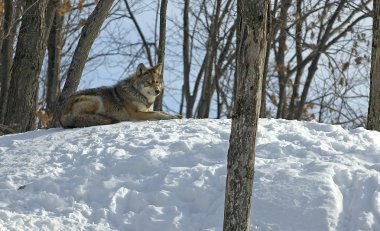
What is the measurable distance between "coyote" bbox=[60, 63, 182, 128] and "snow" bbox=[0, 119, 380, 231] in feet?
4.09

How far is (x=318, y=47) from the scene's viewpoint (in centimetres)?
2330

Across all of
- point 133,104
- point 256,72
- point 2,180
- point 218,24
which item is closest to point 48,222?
point 2,180

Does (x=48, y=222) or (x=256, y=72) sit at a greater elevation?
(x=256, y=72)

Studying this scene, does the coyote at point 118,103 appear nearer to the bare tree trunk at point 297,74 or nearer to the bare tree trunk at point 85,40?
the bare tree trunk at point 85,40

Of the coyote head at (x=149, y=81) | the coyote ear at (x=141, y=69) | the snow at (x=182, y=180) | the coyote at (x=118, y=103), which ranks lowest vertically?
the snow at (x=182, y=180)

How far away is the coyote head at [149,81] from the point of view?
1248 cm

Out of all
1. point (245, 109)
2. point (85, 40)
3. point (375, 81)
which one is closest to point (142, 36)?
point (85, 40)

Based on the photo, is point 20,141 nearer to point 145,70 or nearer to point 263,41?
point 145,70


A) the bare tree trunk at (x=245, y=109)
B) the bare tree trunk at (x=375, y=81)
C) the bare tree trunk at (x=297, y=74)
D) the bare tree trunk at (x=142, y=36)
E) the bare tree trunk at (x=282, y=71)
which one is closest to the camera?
the bare tree trunk at (x=245, y=109)

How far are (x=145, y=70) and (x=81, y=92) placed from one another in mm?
1218

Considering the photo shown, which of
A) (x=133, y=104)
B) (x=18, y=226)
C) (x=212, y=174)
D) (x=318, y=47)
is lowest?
(x=18, y=226)

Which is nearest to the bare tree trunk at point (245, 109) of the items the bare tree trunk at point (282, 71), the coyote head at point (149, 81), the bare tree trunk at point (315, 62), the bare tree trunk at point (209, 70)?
the coyote head at point (149, 81)

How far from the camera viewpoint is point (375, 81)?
10922mm

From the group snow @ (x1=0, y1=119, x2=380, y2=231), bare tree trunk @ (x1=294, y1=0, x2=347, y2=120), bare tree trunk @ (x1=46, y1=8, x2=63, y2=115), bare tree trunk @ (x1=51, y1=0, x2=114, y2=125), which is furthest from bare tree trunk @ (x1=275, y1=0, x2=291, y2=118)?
snow @ (x1=0, y1=119, x2=380, y2=231)
